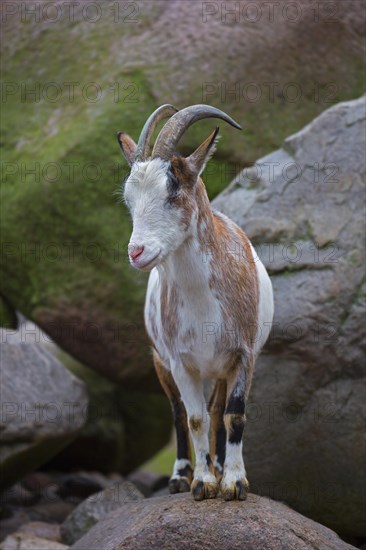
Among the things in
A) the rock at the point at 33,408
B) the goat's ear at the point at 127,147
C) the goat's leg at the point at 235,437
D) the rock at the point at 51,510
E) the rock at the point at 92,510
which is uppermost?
the goat's ear at the point at 127,147

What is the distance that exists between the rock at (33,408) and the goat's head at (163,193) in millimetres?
3388

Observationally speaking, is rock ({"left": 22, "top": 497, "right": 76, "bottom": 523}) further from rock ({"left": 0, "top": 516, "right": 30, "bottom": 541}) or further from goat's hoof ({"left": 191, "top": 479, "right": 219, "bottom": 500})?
goat's hoof ({"left": 191, "top": 479, "right": 219, "bottom": 500})

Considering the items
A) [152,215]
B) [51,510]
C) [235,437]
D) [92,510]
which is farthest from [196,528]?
[51,510]

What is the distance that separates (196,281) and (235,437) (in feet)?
3.49

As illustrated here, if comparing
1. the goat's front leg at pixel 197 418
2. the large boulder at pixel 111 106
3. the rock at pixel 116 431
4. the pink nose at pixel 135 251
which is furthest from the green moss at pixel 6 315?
the pink nose at pixel 135 251

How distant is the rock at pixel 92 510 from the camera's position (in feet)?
29.0

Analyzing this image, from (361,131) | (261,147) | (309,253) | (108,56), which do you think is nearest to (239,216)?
(309,253)

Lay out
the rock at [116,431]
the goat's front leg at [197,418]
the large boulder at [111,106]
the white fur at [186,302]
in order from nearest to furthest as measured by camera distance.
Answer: the white fur at [186,302]
the goat's front leg at [197,418]
the large boulder at [111,106]
the rock at [116,431]

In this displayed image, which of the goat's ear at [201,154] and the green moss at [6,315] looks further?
the green moss at [6,315]

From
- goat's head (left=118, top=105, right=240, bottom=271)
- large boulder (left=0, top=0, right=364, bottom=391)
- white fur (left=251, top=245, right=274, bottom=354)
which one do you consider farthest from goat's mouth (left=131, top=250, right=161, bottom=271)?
large boulder (left=0, top=0, right=364, bottom=391)

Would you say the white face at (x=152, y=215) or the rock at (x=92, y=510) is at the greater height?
the white face at (x=152, y=215)

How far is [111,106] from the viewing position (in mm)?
10258

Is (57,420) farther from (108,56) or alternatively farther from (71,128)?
(108,56)

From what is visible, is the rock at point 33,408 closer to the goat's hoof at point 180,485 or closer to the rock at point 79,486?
the rock at point 79,486
